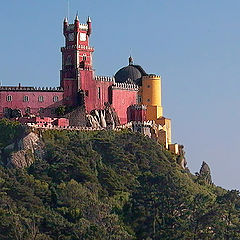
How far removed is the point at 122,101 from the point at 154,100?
4.97 m

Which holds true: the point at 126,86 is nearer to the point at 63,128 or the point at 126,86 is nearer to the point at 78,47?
the point at 78,47

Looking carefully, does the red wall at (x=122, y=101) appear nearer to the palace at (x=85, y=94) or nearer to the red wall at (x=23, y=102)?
the palace at (x=85, y=94)

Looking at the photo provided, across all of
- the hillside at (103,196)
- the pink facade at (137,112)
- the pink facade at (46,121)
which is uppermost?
the pink facade at (137,112)

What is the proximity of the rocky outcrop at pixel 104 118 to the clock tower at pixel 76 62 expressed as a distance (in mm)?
2411

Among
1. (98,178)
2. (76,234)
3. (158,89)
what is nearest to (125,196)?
(98,178)

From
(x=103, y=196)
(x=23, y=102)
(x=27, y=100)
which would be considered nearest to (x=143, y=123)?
(x=27, y=100)

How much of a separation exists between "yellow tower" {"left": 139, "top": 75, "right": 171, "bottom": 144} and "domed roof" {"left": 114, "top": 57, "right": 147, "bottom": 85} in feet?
4.06

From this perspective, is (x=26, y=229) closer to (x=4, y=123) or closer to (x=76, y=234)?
(x=76, y=234)

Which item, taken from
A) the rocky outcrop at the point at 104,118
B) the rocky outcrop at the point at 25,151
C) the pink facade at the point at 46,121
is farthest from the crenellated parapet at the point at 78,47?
the rocky outcrop at the point at 25,151

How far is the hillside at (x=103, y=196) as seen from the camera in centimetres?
12400

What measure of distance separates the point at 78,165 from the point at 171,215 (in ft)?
44.5

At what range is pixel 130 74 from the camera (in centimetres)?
15600

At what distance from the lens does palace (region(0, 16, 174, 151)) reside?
14562cm

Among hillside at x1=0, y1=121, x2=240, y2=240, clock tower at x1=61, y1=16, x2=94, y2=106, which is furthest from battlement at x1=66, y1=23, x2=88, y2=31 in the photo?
hillside at x1=0, y1=121, x2=240, y2=240
